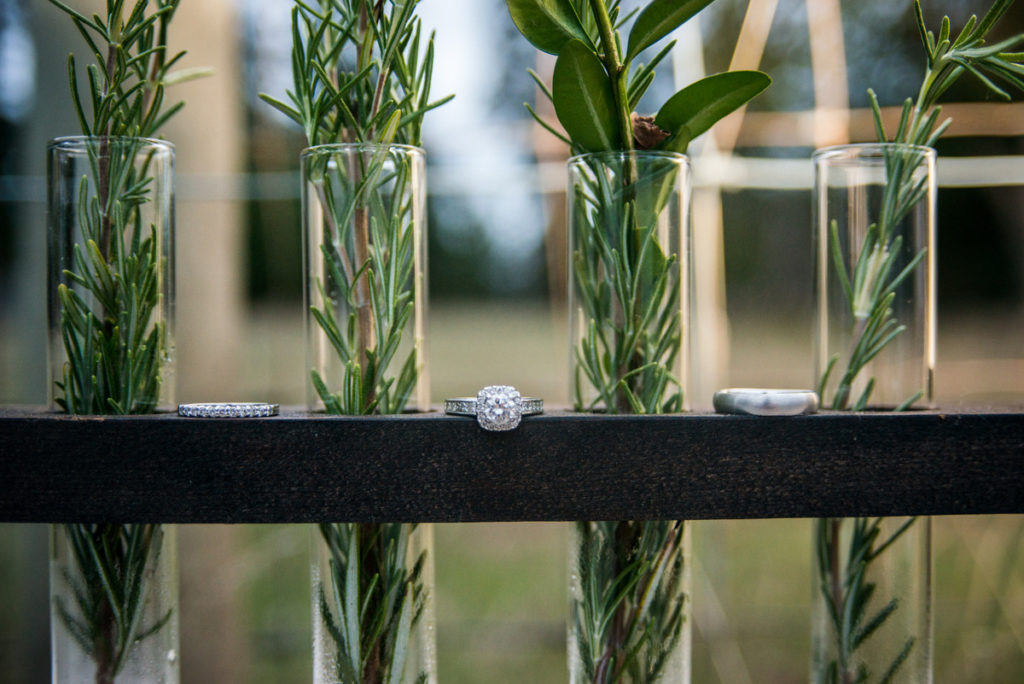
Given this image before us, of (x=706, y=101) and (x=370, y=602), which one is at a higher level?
(x=706, y=101)

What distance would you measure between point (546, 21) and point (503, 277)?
2.50ft

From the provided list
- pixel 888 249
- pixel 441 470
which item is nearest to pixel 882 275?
pixel 888 249

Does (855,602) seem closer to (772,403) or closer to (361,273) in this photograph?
(772,403)

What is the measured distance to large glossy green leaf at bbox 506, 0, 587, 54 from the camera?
275mm

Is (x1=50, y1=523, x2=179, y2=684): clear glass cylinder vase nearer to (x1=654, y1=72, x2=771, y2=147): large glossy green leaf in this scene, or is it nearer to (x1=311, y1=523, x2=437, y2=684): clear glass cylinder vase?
(x1=311, y1=523, x2=437, y2=684): clear glass cylinder vase

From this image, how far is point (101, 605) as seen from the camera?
292 mm

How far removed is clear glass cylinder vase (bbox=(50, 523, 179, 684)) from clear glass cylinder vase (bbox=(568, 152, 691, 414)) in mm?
216

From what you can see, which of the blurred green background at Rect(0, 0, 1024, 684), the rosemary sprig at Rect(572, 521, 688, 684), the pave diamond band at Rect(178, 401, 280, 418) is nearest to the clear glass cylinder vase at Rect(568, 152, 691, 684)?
the rosemary sprig at Rect(572, 521, 688, 684)

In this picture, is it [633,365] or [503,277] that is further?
[503,277]

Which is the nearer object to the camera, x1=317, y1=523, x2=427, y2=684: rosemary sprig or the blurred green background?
x1=317, y1=523, x2=427, y2=684: rosemary sprig

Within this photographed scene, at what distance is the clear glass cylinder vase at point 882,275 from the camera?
31cm

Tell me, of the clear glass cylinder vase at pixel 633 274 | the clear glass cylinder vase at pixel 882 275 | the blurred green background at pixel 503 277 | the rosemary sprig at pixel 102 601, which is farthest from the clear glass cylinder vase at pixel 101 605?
the blurred green background at pixel 503 277

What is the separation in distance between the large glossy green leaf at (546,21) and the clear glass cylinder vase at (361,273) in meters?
0.07

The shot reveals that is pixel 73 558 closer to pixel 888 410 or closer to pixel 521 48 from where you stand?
pixel 888 410
